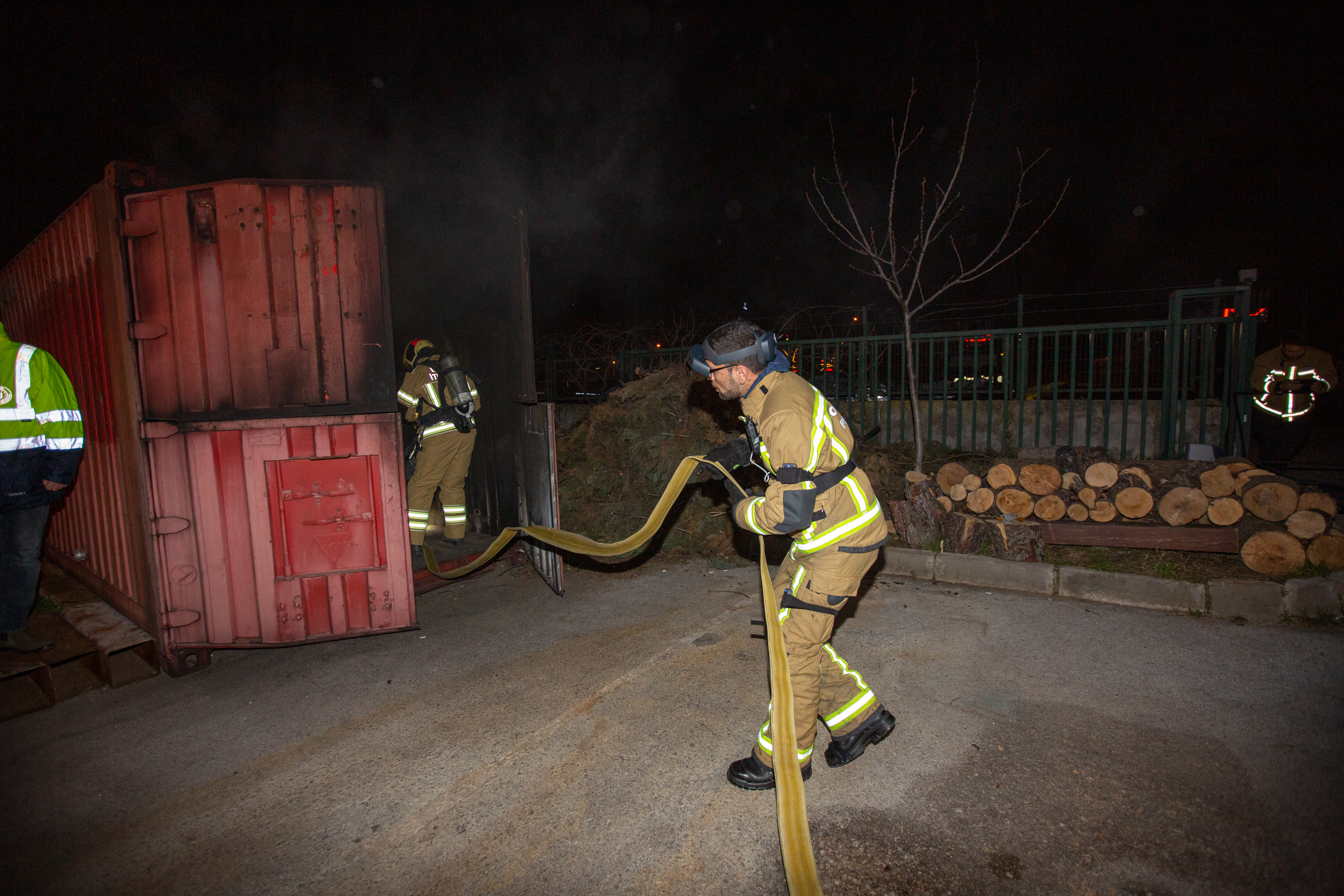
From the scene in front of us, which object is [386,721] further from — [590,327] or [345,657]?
[590,327]

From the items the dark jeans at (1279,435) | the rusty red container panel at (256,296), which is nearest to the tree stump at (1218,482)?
the dark jeans at (1279,435)

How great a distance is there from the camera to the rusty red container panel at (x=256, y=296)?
Result: 3.82 meters

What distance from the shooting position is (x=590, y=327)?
10055mm

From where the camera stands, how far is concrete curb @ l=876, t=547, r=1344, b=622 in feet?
14.0

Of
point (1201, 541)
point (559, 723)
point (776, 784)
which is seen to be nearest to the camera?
point (776, 784)

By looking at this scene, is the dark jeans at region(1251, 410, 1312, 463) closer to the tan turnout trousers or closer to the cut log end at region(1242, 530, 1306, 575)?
the cut log end at region(1242, 530, 1306, 575)

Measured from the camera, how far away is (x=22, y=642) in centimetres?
385

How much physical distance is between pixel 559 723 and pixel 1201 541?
4.71 metres

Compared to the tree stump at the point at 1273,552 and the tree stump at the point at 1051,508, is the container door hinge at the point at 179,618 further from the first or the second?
the tree stump at the point at 1273,552

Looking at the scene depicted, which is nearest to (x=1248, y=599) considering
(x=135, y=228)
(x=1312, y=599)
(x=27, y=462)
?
(x=1312, y=599)

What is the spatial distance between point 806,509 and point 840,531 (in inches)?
10.6

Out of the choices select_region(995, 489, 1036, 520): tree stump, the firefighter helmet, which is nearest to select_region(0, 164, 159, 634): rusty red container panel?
the firefighter helmet

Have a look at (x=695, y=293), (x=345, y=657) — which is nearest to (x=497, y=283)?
(x=345, y=657)

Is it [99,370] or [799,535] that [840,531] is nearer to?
[799,535]
